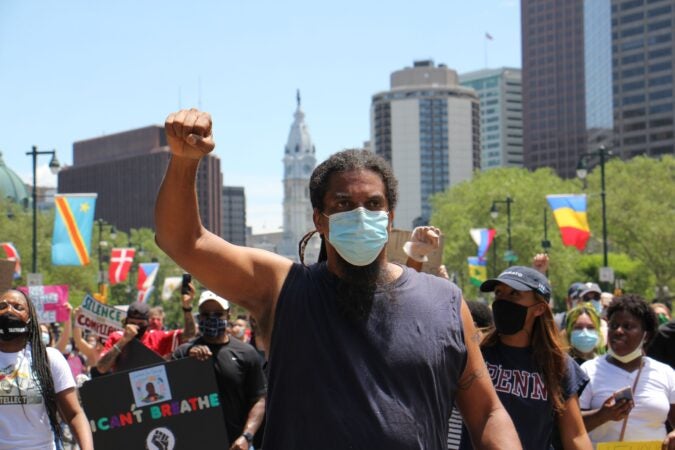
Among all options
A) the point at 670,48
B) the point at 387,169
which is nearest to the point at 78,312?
the point at 387,169

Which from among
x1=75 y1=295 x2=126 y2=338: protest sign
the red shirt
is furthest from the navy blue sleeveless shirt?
x1=75 y1=295 x2=126 y2=338: protest sign

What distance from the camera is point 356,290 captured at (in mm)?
3285

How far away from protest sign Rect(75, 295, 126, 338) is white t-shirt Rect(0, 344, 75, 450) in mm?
6571

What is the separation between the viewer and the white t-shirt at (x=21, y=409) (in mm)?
5770

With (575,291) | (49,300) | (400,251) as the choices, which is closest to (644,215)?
(49,300)

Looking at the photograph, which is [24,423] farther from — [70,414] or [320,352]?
[320,352]

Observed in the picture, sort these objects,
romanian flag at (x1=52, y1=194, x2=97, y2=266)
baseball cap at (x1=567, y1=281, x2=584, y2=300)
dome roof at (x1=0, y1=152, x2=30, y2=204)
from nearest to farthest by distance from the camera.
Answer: baseball cap at (x1=567, y1=281, x2=584, y2=300), romanian flag at (x1=52, y1=194, x2=97, y2=266), dome roof at (x1=0, y1=152, x2=30, y2=204)

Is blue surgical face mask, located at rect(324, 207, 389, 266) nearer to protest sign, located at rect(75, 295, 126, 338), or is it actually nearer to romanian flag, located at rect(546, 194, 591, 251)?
protest sign, located at rect(75, 295, 126, 338)

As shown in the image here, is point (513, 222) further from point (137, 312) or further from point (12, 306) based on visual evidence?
point (12, 306)

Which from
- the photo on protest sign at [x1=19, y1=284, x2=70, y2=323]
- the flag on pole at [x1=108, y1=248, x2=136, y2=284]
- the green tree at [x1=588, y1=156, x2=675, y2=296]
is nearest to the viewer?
the photo on protest sign at [x1=19, y1=284, x2=70, y2=323]

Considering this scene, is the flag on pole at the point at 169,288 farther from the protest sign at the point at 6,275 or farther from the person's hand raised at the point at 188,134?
the person's hand raised at the point at 188,134

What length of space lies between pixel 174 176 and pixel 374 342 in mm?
778

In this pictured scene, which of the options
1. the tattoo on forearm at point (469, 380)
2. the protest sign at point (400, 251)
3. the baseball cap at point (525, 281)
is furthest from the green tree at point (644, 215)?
the tattoo on forearm at point (469, 380)

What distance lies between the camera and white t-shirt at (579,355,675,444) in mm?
6111
